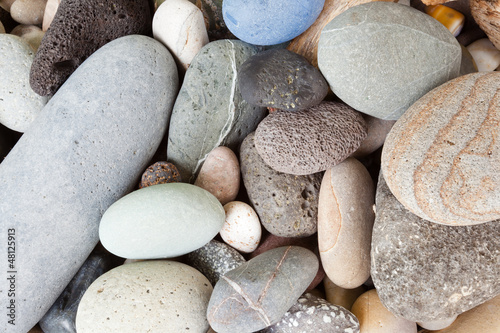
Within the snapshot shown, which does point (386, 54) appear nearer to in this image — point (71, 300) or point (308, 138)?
point (308, 138)

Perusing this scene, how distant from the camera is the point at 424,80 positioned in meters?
1.49

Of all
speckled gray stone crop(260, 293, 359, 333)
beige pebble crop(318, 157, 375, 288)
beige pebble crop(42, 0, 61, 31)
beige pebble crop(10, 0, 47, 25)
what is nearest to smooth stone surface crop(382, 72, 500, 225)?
beige pebble crop(318, 157, 375, 288)

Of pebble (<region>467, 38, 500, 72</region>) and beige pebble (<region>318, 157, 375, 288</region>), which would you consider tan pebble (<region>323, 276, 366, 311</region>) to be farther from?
pebble (<region>467, 38, 500, 72</region>)

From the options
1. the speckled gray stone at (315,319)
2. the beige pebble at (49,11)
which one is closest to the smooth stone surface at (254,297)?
the speckled gray stone at (315,319)

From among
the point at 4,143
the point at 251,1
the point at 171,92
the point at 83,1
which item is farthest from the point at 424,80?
the point at 4,143

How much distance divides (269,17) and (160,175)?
80 centimetres

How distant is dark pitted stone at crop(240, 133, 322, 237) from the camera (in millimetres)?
1649

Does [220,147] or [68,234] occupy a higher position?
[220,147]

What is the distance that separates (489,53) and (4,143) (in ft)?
7.83

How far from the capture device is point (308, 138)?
154 cm

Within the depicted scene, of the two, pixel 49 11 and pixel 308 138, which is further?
pixel 49 11

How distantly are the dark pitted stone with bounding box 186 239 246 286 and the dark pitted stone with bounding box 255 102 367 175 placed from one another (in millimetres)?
428

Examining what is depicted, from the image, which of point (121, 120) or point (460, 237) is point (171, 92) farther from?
point (460, 237)

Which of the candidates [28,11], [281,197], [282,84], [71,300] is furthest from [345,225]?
[28,11]
